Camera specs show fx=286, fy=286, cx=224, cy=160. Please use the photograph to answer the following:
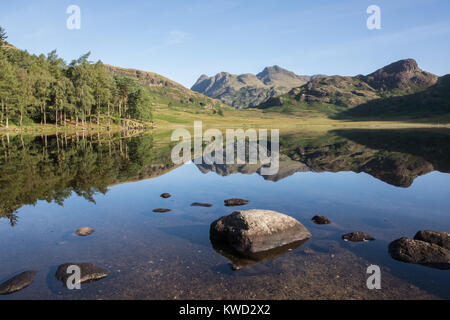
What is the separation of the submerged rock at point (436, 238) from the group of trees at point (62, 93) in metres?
105

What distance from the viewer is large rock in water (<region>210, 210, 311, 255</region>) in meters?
14.2

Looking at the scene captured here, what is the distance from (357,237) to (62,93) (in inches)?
4418

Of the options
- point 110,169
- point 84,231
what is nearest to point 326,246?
point 84,231

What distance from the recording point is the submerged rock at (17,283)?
414 inches

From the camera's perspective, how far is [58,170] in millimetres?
32750

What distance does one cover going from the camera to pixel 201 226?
17328mm

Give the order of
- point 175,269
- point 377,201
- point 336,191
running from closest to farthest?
point 175,269 → point 377,201 → point 336,191

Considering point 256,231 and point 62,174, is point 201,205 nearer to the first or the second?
point 256,231

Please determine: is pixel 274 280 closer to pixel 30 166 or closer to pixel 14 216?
pixel 14 216

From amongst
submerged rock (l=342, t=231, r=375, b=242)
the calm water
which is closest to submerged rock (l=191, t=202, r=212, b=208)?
the calm water

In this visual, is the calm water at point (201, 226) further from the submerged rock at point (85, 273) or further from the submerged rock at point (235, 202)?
the submerged rock at point (235, 202)

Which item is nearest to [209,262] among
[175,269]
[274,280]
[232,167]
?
[175,269]

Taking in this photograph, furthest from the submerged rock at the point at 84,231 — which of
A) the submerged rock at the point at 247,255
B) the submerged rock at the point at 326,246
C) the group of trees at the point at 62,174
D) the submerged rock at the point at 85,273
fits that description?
the submerged rock at the point at 326,246
